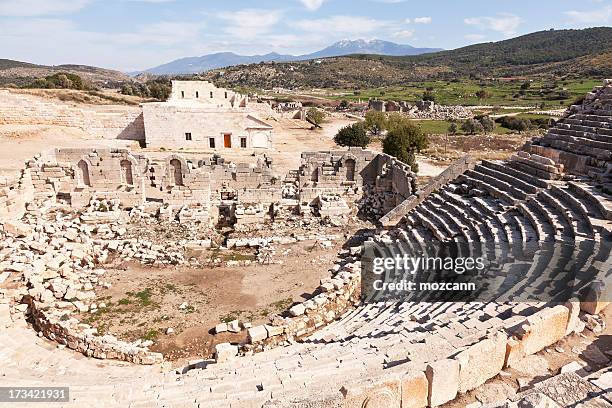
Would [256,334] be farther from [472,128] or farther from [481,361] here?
[472,128]

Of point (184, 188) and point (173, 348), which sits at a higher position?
point (184, 188)

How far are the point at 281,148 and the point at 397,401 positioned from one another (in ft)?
114

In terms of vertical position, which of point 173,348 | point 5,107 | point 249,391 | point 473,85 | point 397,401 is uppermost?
point 473,85

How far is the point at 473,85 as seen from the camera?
111m

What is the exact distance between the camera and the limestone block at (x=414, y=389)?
19.7 feet

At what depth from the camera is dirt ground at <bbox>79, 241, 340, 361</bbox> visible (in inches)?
463

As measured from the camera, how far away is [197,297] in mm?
13883

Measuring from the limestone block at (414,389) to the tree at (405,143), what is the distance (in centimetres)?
2364

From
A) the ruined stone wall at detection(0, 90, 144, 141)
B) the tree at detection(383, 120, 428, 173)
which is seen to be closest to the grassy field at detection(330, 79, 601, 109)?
the tree at detection(383, 120, 428, 173)

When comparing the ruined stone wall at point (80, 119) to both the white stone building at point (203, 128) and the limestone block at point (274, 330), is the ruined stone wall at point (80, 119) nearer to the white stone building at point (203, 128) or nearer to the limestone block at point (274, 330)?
the white stone building at point (203, 128)

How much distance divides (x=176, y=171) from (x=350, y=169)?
376 inches

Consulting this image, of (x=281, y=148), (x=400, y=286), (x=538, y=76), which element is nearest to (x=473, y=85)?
(x=538, y=76)

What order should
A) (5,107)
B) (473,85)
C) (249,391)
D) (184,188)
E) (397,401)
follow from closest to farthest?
(397,401), (249,391), (184,188), (5,107), (473,85)

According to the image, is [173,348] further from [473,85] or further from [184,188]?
[473,85]
